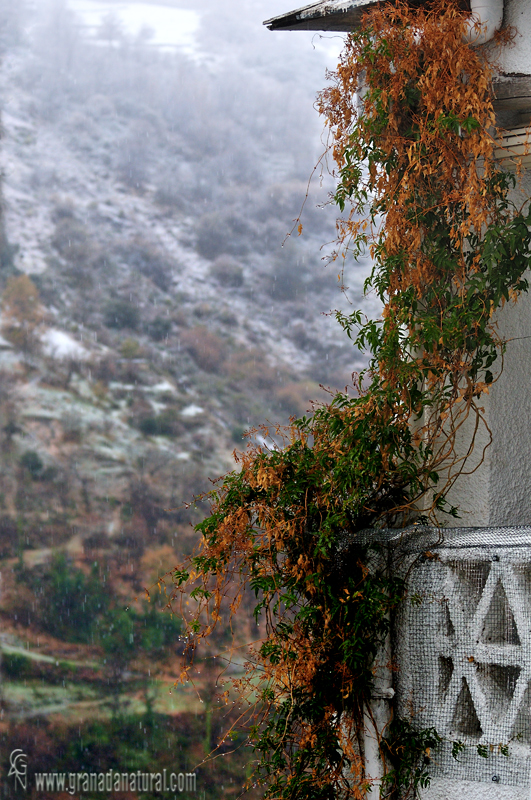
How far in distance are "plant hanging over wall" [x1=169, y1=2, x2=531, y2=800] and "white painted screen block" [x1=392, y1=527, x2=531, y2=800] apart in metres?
0.08

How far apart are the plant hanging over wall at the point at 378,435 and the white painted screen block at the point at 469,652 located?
0.25 feet

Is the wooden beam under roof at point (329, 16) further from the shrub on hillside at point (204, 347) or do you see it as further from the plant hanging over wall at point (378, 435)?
the shrub on hillside at point (204, 347)

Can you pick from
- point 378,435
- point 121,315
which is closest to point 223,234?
point 121,315

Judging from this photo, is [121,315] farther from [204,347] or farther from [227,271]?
[227,271]

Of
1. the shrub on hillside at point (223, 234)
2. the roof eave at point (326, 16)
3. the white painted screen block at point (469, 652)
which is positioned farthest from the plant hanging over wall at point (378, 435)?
→ the shrub on hillside at point (223, 234)

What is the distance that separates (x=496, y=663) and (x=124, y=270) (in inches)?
554

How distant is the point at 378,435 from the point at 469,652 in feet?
2.41

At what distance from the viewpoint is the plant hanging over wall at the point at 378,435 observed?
2494 millimetres

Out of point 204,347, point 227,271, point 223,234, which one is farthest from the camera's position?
point 223,234

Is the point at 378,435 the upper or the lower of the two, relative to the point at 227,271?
lower

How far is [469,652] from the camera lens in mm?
2309

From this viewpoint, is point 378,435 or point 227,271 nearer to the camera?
point 378,435

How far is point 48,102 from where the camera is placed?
16828 millimetres

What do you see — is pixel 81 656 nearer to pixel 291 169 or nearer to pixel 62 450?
pixel 62 450
